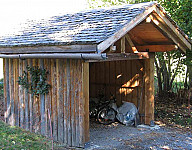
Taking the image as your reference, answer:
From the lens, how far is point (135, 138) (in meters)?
7.37

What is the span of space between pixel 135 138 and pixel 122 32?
3.13 m

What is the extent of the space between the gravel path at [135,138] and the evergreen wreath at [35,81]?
1.89 meters

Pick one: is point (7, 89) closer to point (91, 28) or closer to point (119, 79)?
point (91, 28)

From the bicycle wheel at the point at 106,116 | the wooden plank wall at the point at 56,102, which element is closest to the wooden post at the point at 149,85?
the bicycle wheel at the point at 106,116

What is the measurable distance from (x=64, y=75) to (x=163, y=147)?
10.1ft

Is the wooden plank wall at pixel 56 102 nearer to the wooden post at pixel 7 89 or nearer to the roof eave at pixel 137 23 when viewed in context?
the wooden post at pixel 7 89

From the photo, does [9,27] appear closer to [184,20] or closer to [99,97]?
[99,97]

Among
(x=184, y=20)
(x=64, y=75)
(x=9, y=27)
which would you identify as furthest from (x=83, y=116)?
(x=184, y=20)

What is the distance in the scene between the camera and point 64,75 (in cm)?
657

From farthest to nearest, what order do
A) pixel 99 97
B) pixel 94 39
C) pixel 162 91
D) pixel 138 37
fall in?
pixel 162 91
pixel 99 97
pixel 138 37
pixel 94 39

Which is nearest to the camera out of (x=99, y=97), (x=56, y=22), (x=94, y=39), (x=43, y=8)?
(x=94, y=39)

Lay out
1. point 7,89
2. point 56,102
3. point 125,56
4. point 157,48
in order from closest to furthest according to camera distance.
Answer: point 56,102 < point 125,56 < point 7,89 < point 157,48

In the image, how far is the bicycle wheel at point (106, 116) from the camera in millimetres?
9000

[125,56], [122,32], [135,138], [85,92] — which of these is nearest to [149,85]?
[125,56]
